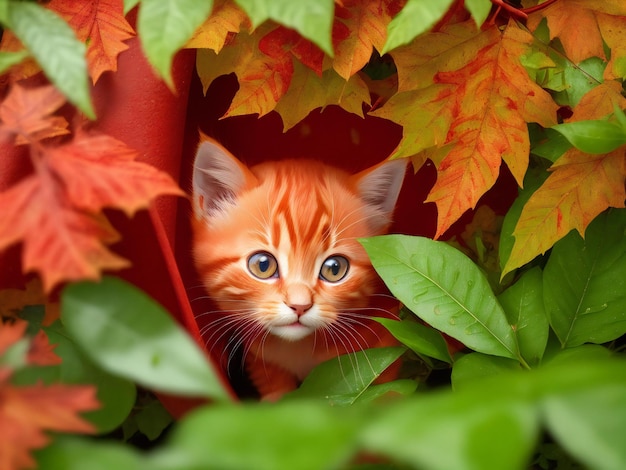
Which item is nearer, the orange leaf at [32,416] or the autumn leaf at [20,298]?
the orange leaf at [32,416]

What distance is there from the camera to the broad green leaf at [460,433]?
352 millimetres

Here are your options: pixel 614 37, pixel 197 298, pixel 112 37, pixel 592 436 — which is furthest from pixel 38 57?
pixel 614 37

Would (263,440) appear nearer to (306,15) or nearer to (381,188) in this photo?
(306,15)

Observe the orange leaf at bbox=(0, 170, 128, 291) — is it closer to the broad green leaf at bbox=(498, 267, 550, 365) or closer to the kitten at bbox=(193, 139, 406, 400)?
the kitten at bbox=(193, 139, 406, 400)

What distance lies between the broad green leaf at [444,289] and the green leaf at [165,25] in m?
0.32

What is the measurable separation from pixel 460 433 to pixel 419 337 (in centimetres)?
43

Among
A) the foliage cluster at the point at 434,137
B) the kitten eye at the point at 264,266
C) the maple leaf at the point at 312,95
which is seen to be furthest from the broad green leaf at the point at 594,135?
the kitten eye at the point at 264,266

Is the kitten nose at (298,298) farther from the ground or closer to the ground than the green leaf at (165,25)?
closer to the ground

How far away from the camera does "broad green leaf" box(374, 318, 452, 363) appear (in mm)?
767

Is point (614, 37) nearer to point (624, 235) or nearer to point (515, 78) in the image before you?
point (515, 78)

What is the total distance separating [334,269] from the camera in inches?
32.4

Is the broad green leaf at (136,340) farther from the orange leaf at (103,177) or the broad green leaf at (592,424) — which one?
the broad green leaf at (592,424)

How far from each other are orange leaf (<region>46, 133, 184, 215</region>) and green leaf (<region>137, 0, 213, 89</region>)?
0.25ft

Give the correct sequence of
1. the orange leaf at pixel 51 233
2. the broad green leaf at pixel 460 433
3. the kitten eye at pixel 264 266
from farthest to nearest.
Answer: the kitten eye at pixel 264 266, the orange leaf at pixel 51 233, the broad green leaf at pixel 460 433
